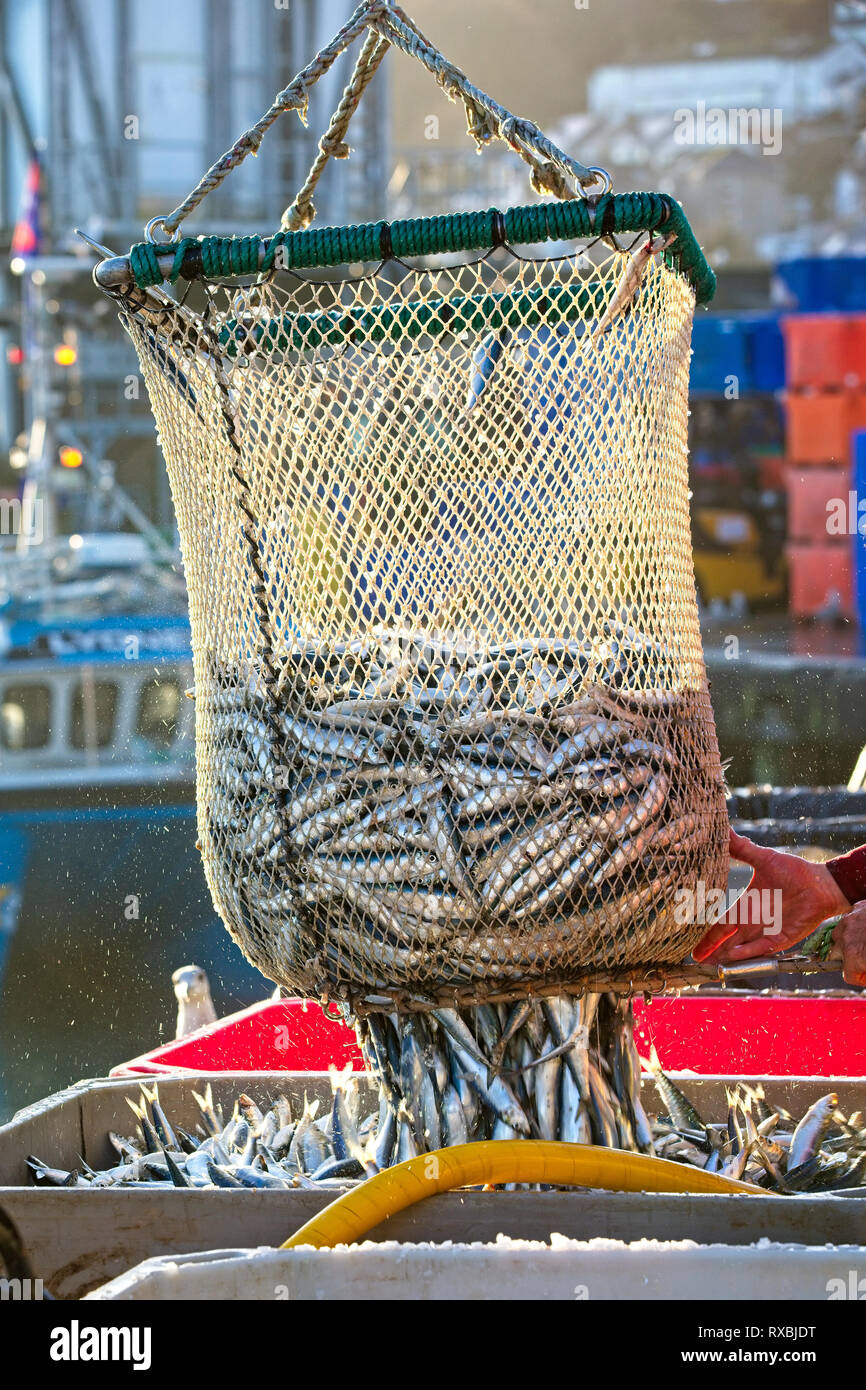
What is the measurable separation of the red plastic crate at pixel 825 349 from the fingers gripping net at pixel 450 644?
12.7m

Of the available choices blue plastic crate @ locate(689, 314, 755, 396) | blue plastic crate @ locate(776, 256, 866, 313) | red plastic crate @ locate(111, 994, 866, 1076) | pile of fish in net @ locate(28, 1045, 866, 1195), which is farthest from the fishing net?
blue plastic crate @ locate(776, 256, 866, 313)

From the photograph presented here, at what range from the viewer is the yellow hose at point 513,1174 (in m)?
1.66

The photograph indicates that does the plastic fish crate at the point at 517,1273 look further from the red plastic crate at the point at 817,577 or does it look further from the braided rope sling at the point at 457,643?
the red plastic crate at the point at 817,577

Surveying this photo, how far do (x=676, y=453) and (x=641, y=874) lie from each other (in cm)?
62

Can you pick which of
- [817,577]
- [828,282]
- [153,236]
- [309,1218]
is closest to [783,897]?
[309,1218]

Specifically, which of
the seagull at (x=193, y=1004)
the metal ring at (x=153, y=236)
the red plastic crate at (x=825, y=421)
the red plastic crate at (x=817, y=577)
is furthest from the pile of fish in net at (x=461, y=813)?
the red plastic crate at (x=825, y=421)

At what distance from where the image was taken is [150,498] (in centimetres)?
1625

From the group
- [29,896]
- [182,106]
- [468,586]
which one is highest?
[182,106]

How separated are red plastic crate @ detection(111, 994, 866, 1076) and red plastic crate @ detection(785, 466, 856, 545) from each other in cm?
1179

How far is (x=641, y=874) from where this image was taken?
Result: 6.25 ft

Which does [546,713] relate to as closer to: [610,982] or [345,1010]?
[610,982]
